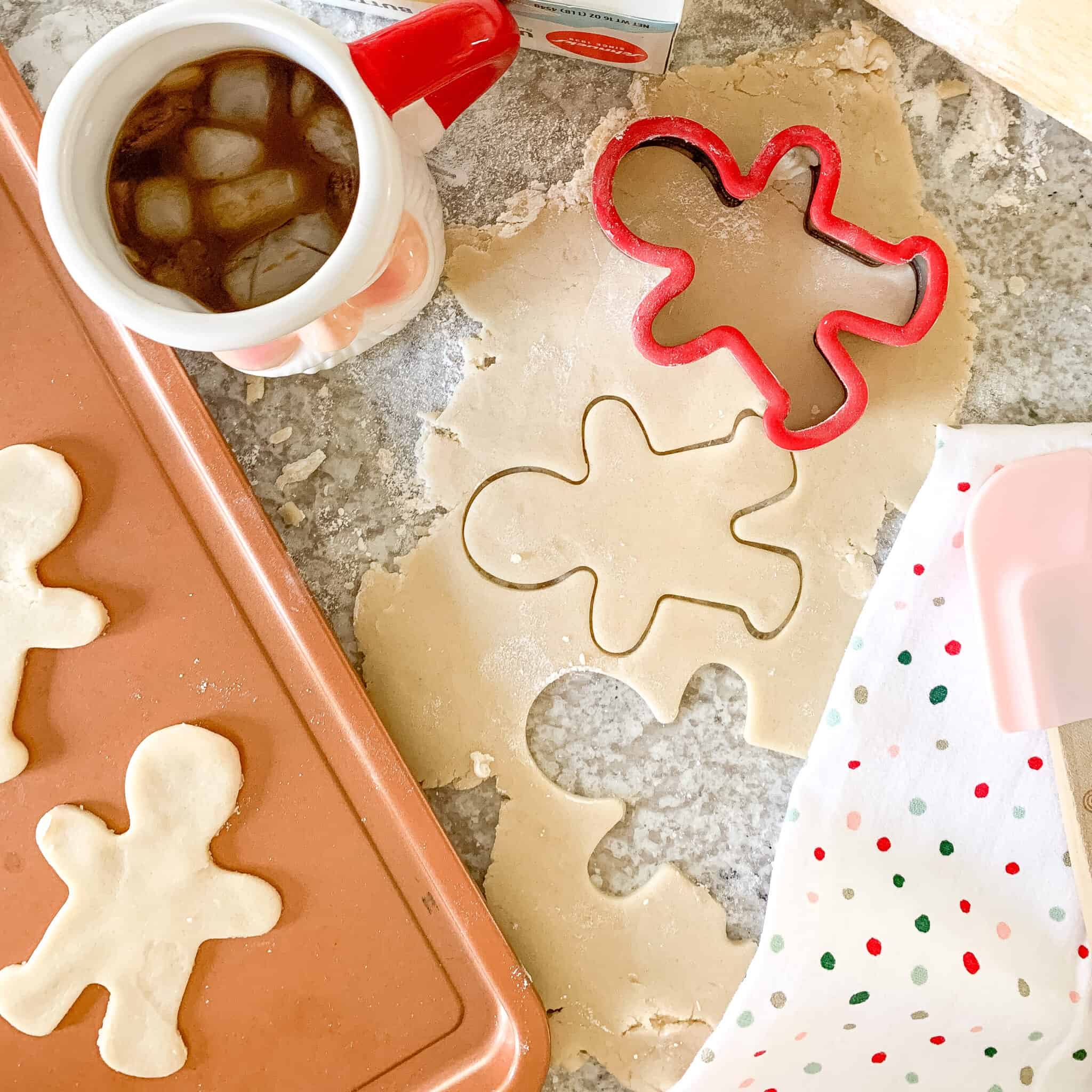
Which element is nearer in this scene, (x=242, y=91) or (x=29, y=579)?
(x=242, y=91)

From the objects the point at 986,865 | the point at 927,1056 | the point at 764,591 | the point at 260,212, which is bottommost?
the point at 927,1056

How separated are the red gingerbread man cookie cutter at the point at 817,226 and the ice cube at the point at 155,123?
0.27m

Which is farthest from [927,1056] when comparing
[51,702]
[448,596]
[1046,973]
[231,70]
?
[231,70]

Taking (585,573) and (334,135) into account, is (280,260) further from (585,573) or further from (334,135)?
(585,573)

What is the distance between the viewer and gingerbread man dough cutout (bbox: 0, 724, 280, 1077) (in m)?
0.62

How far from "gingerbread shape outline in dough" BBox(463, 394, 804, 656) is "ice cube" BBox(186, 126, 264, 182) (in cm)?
26

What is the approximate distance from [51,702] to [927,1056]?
2.22ft

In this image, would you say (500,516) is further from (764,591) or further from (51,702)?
(51,702)

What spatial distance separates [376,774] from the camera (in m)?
0.62

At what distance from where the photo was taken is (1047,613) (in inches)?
25.2

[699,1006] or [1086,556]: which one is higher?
[1086,556]

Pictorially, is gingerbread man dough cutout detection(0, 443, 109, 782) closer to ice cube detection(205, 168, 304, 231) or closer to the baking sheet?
the baking sheet

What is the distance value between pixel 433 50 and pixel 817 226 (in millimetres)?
294

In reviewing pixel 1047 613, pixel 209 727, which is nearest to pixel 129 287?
pixel 209 727
